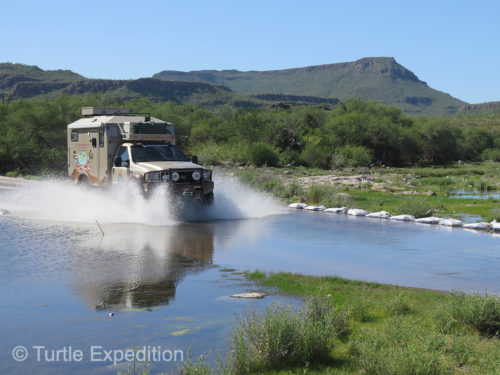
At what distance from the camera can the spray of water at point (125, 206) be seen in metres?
16.9

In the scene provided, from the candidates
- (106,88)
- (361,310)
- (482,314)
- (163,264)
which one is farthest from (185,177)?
(106,88)

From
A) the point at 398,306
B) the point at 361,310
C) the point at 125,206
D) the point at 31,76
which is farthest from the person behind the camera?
the point at 31,76

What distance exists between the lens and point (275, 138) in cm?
5378

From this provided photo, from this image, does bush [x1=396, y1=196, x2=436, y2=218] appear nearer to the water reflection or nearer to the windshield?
the water reflection

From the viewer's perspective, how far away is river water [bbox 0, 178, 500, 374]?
6.82 m

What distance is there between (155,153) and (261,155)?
30.0m

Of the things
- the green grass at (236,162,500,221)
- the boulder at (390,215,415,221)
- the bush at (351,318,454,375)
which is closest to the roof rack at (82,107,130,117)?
the green grass at (236,162,500,221)

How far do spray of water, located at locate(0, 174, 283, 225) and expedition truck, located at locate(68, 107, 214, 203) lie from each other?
0.35 m

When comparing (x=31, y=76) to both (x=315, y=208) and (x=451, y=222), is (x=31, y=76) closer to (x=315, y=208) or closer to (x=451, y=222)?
(x=315, y=208)

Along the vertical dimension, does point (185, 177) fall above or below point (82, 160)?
below

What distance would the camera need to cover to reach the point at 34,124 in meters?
42.8

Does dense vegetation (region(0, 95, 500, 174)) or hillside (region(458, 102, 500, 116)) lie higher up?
hillside (region(458, 102, 500, 116))

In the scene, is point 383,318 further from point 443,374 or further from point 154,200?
point 154,200

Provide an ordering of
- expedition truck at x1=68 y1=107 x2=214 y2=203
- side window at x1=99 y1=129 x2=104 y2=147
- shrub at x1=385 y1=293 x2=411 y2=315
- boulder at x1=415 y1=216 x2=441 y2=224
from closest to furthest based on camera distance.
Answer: shrub at x1=385 y1=293 x2=411 y2=315, expedition truck at x1=68 y1=107 x2=214 y2=203, boulder at x1=415 y1=216 x2=441 y2=224, side window at x1=99 y1=129 x2=104 y2=147
